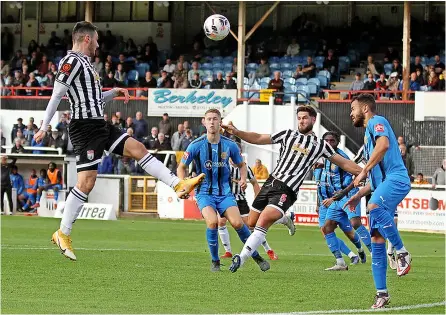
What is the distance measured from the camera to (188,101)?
35312 mm

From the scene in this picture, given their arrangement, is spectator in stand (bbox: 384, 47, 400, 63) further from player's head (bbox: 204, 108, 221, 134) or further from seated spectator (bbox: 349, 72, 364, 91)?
player's head (bbox: 204, 108, 221, 134)

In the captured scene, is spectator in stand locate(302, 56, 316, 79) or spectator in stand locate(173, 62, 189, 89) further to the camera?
spectator in stand locate(173, 62, 189, 89)

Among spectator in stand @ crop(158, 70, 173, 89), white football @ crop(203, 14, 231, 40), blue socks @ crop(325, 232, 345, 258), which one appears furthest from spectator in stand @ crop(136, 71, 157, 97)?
blue socks @ crop(325, 232, 345, 258)

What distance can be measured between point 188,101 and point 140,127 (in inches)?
85.7

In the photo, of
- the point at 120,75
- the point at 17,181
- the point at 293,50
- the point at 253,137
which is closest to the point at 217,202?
the point at 253,137

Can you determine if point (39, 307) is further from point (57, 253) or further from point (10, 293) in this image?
point (57, 253)

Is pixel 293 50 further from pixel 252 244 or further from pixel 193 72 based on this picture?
pixel 252 244

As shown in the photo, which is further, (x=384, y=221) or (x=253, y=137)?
(x=253, y=137)

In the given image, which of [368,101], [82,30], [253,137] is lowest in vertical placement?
[253,137]

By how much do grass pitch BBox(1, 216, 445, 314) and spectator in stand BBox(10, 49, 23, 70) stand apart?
20577mm

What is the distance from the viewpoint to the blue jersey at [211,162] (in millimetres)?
15219

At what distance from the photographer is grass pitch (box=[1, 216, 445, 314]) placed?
1089cm

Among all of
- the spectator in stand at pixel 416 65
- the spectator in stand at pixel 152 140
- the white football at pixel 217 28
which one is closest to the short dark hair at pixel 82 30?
the white football at pixel 217 28

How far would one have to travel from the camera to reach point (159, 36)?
146 ft
